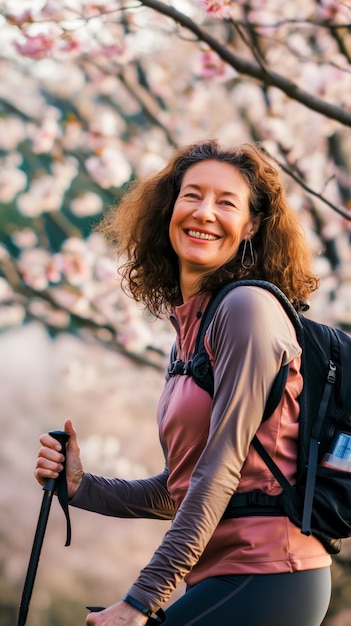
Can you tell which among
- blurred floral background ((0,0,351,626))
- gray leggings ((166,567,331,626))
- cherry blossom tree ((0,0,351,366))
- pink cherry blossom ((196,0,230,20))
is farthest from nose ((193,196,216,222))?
cherry blossom tree ((0,0,351,366))

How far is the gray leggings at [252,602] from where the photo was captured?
1.51 metres

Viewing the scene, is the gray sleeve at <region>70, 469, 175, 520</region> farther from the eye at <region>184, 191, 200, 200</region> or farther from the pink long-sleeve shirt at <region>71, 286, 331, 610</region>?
the eye at <region>184, 191, 200, 200</region>

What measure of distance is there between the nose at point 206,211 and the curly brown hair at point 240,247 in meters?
0.09

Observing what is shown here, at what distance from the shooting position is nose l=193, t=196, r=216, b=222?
5.91 ft

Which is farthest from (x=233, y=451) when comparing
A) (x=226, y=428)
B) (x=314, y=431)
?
(x=314, y=431)

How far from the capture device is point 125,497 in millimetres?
2021

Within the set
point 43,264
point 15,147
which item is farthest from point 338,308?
point 15,147

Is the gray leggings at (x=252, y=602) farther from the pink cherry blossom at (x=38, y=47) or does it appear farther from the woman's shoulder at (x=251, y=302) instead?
the pink cherry blossom at (x=38, y=47)

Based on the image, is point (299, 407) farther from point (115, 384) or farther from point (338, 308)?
point (115, 384)

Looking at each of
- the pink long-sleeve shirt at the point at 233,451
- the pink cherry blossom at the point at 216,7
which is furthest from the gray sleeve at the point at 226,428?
the pink cherry blossom at the point at 216,7

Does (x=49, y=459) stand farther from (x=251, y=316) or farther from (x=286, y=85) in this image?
(x=286, y=85)

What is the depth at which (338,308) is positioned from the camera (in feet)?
17.8

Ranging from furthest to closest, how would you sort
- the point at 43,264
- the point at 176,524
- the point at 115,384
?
1. the point at 115,384
2. the point at 43,264
3. the point at 176,524

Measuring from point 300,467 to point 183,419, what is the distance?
0.72ft
